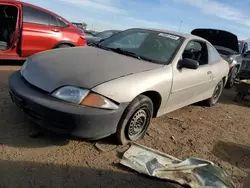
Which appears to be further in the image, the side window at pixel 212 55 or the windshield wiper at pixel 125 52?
the side window at pixel 212 55

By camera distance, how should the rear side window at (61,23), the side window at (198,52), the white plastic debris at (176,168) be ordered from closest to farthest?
the white plastic debris at (176,168) < the side window at (198,52) < the rear side window at (61,23)

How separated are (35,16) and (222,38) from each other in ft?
18.0

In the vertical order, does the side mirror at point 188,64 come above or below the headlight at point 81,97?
above

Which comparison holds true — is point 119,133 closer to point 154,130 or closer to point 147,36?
point 154,130

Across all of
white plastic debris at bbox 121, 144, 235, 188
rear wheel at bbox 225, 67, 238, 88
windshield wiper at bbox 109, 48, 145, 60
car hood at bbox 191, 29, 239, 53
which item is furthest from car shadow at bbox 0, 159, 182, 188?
car hood at bbox 191, 29, 239, 53

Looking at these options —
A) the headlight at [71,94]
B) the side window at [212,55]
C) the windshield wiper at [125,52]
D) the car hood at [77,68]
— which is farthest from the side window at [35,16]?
the headlight at [71,94]

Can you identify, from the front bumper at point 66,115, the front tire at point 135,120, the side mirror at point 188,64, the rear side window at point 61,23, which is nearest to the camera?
the front bumper at point 66,115

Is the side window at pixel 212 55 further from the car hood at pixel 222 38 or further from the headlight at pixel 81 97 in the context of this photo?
the car hood at pixel 222 38

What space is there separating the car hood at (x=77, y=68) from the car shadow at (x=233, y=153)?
4.86 ft

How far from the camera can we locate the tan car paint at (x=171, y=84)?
3026mm

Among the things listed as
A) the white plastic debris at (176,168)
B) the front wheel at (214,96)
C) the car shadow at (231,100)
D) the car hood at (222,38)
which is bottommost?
the car shadow at (231,100)

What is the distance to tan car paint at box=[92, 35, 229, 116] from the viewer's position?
3.03 m

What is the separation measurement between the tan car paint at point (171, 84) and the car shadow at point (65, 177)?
0.81 metres

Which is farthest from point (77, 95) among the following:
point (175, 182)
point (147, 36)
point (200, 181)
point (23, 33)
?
point (23, 33)
